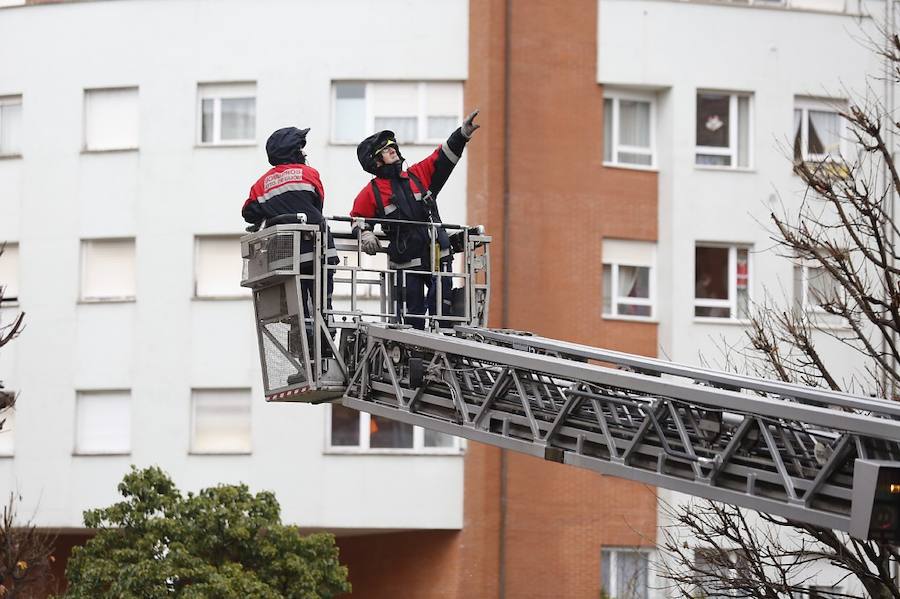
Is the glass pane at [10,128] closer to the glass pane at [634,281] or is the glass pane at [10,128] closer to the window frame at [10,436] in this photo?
the window frame at [10,436]

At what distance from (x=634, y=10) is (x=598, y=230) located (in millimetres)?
4131

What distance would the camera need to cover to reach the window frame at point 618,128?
3153 cm

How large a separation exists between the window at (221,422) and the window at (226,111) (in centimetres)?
468

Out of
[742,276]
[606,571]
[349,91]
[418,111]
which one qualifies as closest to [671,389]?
[418,111]

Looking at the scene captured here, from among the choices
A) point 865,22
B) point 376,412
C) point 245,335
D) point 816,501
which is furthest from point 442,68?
point 816,501

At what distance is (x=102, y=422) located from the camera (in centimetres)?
3097

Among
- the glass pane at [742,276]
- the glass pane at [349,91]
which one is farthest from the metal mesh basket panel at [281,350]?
the glass pane at [742,276]

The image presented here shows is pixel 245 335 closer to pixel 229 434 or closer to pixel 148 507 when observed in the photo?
pixel 229 434

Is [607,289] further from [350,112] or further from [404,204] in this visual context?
[404,204]

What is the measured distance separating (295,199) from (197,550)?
1150 cm

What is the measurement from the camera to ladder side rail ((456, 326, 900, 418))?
34.5 ft

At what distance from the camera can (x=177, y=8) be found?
3112 centimetres

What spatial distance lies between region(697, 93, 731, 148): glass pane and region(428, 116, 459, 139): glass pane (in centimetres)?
490

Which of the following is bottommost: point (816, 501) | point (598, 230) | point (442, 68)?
point (816, 501)
